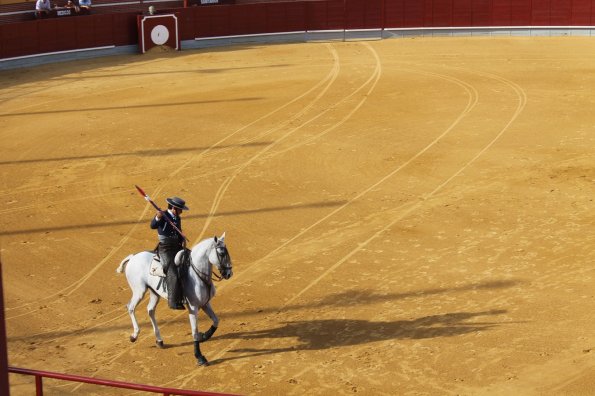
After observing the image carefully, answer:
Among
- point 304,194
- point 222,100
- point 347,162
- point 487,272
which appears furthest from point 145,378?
point 222,100

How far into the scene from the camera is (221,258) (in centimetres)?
1411

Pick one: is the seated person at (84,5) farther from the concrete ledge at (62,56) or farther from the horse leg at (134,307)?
the horse leg at (134,307)

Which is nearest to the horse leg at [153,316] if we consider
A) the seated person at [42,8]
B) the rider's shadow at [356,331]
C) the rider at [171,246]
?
the rider at [171,246]

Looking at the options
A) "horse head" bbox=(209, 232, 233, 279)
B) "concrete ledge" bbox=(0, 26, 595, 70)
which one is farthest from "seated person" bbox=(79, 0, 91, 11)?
"horse head" bbox=(209, 232, 233, 279)

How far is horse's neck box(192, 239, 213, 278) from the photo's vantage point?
568 inches

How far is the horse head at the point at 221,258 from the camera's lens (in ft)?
46.1

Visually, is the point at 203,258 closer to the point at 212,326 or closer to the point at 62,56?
the point at 212,326

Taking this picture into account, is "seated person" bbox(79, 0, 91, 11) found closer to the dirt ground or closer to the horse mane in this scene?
the dirt ground

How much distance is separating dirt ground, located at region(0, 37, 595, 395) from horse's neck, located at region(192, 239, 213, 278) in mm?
1457

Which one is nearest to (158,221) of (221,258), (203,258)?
(203,258)

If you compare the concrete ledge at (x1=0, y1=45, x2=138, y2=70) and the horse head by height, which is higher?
the concrete ledge at (x1=0, y1=45, x2=138, y2=70)

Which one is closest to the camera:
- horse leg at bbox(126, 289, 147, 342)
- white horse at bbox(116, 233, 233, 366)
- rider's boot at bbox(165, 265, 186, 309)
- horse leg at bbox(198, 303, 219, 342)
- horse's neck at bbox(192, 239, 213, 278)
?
white horse at bbox(116, 233, 233, 366)

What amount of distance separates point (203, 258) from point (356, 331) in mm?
2880

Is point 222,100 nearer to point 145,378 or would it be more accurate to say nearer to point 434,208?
point 434,208
